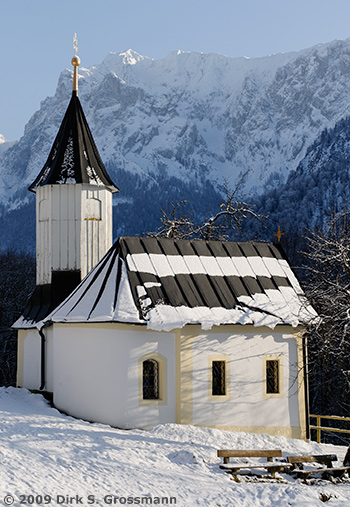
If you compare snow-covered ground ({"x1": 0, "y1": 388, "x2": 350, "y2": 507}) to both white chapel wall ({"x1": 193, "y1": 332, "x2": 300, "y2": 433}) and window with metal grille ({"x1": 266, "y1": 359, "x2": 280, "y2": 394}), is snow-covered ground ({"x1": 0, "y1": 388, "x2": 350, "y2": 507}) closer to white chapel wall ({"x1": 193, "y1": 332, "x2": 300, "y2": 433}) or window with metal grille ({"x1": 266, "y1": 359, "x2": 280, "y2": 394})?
white chapel wall ({"x1": 193, "y1": 332, "x2": 300, "y2": 433})

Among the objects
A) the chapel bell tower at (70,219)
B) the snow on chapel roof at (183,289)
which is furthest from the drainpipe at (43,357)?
the snow on chapel roof at (183,289)

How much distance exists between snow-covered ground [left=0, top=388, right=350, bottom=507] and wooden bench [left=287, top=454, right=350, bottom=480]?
0.80 ft

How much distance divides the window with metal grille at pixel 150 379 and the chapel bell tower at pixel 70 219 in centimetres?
654

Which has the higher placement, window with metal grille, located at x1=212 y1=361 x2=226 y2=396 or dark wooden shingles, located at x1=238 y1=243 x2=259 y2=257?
dark wooden shingles, located at x1=238 y1=243 x2=259 y2=257

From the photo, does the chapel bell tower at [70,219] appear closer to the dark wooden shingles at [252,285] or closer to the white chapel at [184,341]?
the white chapel at [184,341]

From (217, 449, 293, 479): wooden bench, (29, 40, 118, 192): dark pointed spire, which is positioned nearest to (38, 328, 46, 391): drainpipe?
(29, 40, 118, 192): dark pointed spire

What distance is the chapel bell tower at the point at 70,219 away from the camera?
25391mm

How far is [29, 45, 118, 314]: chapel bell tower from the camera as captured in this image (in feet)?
83.3

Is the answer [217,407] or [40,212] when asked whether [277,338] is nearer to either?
[217,407]

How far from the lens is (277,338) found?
20797mm

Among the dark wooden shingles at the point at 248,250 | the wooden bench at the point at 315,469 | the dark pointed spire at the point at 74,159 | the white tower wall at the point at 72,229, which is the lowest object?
the wooden bench at the point at 315,469

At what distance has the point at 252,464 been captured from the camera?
15773 mm

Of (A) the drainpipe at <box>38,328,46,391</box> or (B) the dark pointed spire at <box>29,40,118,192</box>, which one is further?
(B) the dark pointed spire at <box>29,40,118,192</box>

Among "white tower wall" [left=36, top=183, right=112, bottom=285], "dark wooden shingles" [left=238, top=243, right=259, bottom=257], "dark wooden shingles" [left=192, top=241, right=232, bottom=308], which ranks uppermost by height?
"white tower wall" [left=36, top=183, right=112, bottom=285]
